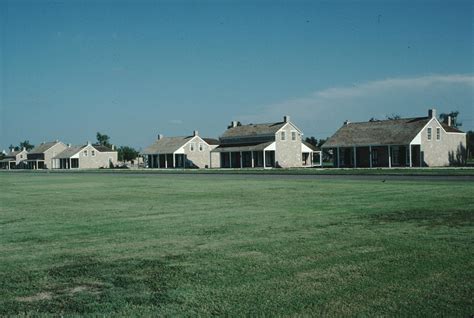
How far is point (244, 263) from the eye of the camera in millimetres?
7914

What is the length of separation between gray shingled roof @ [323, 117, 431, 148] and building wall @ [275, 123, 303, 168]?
357 inches

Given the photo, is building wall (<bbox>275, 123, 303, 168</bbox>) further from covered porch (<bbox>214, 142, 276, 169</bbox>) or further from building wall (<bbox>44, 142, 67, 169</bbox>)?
building wall (<bbox>44, 142, 67, 169</bbox>)

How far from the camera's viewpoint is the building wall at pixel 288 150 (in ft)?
236

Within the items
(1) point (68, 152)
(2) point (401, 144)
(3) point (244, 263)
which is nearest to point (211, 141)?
(1) point (68, 152)

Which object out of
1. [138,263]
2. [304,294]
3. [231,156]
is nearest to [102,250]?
[138,263]

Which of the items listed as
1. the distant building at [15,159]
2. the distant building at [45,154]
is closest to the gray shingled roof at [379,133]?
the distant building at [45,154]

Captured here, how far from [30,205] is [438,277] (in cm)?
1620

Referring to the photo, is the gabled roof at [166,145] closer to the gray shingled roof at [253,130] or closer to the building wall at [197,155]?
the building wall at [197,155]

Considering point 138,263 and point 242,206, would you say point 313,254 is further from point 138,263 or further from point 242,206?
point 242,206

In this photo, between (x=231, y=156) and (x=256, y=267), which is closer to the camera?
(x=256, y=267)

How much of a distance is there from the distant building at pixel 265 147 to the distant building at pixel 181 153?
876 centimetres

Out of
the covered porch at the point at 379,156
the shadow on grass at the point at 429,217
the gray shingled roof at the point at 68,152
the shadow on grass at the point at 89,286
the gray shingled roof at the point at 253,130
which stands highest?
the gray shingled roof at the point at 253,130

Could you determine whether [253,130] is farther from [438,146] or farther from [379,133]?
[438,146]

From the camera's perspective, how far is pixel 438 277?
22.5 ft
